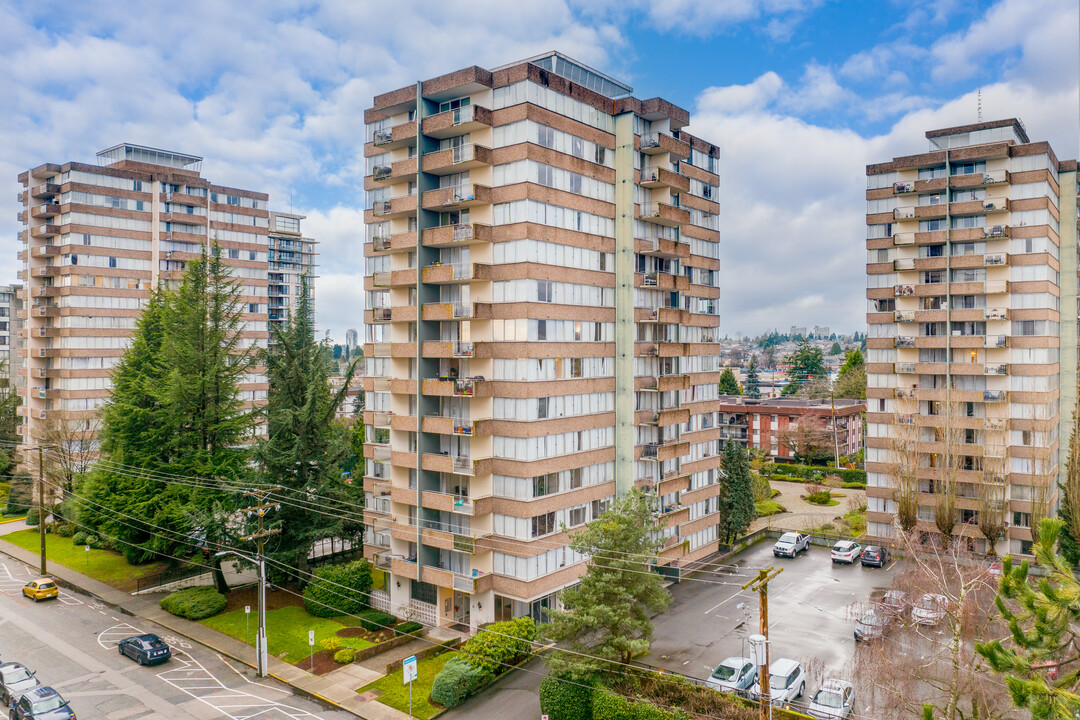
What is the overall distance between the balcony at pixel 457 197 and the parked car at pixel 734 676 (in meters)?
27.5

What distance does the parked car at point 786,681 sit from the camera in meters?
32.2

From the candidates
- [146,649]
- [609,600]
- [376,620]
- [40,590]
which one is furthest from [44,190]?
[609,600]

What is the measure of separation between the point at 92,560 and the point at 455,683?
39353 mm

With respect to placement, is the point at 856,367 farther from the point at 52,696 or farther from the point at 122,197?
the point at 52,696

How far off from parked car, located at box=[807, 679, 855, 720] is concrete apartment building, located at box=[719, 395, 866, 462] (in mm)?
65467

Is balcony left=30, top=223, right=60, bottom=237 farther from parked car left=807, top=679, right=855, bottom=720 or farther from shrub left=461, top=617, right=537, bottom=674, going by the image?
parked car left=807, top=679, right=855, bottom=720

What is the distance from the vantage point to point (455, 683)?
33.1m

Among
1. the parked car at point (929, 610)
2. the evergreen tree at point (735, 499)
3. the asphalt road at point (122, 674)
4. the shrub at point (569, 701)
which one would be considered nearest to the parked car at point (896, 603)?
the parked car at point (929, 610)

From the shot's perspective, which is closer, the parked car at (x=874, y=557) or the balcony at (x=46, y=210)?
the parked car at (x=874, y=557)

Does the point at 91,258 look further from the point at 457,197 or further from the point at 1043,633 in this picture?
the point at 1043,633

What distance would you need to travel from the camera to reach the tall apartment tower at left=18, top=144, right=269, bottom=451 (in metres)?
71.1

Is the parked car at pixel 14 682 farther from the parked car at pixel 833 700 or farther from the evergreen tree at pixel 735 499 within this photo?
the evergreen tree at pixel 735 499

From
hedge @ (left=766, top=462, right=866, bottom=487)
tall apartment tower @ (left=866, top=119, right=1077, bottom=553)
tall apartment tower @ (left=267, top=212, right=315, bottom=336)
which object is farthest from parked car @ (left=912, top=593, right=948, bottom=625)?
tall apartment tower @ (left=267, top=212, right=315, bottom=336)

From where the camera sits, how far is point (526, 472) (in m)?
39.2
